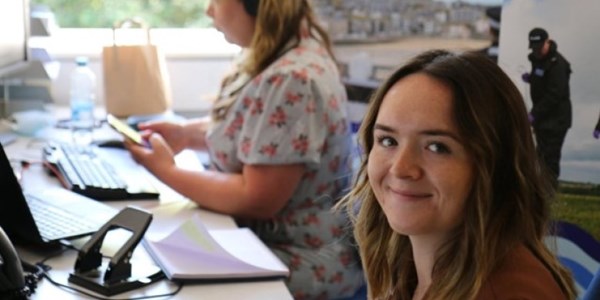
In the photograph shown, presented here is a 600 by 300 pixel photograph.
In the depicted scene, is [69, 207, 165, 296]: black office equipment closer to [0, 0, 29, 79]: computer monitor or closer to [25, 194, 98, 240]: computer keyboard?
[25, 194, 98, 240]: computer keyboard

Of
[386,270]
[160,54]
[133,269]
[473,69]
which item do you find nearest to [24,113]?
Result: [160,54]

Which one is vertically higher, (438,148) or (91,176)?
(438,148)

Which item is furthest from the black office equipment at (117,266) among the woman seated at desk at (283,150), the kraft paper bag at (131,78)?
the kraft paper bag at (131,78)

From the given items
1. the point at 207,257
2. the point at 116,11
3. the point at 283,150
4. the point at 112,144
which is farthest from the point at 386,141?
the point at 116,11

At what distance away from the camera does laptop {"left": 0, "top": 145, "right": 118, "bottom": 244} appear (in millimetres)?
1589

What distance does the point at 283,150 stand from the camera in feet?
6.40

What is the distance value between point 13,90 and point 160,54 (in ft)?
1.59

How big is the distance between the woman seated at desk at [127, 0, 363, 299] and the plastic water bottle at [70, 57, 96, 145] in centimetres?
63

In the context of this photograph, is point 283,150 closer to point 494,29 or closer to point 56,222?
point 56,222

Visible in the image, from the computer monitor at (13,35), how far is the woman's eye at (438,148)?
5.83 feet

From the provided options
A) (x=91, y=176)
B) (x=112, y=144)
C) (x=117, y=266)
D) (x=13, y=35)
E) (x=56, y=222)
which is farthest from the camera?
(x=13, y=35)

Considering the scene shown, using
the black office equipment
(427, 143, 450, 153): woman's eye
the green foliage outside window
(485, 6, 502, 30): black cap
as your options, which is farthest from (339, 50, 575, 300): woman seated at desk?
the green foliage outside window

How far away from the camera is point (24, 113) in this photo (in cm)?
273

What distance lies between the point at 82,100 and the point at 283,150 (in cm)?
120
